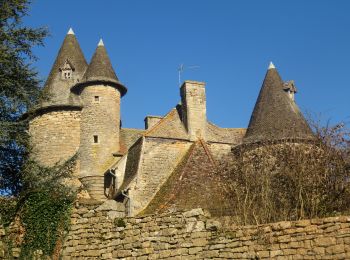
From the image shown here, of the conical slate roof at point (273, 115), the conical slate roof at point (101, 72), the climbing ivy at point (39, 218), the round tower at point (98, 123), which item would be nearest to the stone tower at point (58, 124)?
the round tower at point (98, 123)

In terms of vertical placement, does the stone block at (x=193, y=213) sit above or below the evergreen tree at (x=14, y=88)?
below

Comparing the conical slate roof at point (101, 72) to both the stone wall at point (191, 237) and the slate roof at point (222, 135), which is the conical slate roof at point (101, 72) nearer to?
the slate roof at point (222, 135)

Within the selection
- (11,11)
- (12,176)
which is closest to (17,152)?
(12,176)

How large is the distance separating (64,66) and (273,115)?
11798 mm

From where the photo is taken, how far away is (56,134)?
25938 mm

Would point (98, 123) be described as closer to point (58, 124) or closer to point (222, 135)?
point (58, 124)

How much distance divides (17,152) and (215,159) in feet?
29.5

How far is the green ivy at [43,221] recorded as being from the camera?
11086 millimetres

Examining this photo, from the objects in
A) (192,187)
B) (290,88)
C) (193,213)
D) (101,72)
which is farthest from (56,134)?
(193,213)

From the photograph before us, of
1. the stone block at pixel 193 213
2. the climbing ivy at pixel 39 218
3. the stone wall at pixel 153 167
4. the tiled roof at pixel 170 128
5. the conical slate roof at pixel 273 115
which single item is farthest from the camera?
the tiled roof at pixel 170 128

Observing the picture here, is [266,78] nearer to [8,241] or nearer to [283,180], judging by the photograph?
[283,180]

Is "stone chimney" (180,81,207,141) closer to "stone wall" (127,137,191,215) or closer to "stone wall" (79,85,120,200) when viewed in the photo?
"stone wall" (127,137,191,215)

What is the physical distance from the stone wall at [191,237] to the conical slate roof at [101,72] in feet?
51.8

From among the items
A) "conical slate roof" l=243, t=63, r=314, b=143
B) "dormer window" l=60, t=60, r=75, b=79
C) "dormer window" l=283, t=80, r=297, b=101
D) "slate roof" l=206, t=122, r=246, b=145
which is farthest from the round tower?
"dormer window" l=283, t=80, r=297, b=101
